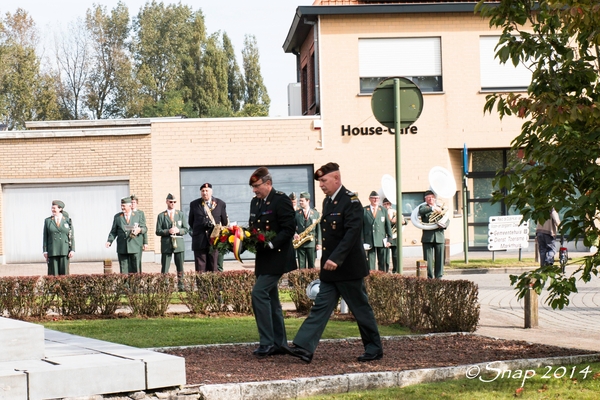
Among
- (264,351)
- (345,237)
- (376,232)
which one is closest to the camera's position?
(345,237)

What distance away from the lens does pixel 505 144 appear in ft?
97.5

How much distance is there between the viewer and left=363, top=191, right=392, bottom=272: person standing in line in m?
20.5

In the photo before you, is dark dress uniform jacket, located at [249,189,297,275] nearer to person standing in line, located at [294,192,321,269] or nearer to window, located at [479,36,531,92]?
person standing in line, located at [294,192,321,269]

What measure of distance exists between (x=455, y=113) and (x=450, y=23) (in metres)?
2.80

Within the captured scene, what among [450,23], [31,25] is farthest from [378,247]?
[31,25]

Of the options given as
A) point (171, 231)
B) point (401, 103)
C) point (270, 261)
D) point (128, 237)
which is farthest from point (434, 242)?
point (270, 261)

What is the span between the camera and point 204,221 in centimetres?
1655

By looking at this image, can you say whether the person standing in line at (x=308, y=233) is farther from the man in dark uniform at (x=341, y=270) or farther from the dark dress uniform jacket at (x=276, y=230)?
the man in dark uniform at (x=341, y=270)

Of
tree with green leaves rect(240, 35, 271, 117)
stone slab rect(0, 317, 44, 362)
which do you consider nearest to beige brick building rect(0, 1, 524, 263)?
stone slab rect(0, 317, 44, 362)

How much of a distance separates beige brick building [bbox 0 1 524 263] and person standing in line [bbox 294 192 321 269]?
8.05m

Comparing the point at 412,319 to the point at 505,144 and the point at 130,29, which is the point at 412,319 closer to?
the point at 505,144

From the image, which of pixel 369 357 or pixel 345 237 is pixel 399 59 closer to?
pixel 345 237

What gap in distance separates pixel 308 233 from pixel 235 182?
9407 mm

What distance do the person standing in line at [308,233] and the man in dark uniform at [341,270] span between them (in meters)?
11.1
